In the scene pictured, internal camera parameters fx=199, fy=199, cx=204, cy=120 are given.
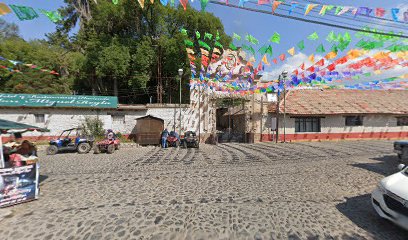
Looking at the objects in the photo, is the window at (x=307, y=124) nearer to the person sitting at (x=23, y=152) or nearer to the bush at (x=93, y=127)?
the bush at (x=93, y=127)

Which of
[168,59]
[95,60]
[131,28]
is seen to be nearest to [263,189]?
[168,59]

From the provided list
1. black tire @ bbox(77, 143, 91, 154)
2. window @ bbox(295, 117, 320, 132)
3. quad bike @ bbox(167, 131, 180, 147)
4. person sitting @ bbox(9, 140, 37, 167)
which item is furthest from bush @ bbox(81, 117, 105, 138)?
window @ bbox(295, 117, 320, 132)

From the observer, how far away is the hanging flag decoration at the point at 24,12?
19.3 ft

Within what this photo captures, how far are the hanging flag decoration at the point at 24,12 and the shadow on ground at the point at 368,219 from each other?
10.3 meters

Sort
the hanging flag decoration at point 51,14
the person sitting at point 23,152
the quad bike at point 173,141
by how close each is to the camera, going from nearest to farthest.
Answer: the hanging flag decoration at point 51,14 < the person sitting at point 23,152 < the quad bike at point 173,141

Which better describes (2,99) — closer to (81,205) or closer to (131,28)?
(131,28)

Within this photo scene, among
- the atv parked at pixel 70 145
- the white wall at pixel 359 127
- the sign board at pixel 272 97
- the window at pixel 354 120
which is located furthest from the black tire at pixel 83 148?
the window at pixel 354 120

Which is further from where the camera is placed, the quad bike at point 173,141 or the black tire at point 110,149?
the quad bike at point 173,141

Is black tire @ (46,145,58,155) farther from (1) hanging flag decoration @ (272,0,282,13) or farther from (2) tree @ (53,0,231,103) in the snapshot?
(1) hanging flag decoration @ (272,0,282,13)

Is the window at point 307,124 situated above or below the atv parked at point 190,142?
above

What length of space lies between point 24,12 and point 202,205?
7767 mm

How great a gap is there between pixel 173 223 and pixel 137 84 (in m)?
20.0

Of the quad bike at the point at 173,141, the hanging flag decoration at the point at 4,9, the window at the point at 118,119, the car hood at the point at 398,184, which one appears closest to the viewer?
the car hood at the point at 398,184

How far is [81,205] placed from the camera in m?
4.96
